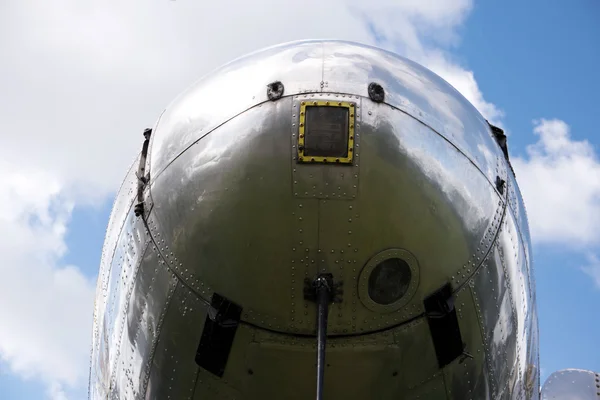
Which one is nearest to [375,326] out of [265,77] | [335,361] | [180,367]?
[335,361]

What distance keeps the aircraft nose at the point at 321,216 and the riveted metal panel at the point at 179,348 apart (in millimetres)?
152

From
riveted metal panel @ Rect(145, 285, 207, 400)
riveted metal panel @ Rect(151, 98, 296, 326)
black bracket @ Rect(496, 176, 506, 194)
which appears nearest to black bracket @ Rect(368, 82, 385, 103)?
riveted metal panel @ Rect(151, 98, 296, 326)

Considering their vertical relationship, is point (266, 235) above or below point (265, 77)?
below

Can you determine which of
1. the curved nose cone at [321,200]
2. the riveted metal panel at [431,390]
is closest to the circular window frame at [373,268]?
the curved nose cone at [321,200]

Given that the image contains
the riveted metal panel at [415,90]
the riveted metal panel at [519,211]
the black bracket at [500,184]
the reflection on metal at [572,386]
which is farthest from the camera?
the reflection on metal at [572,386]

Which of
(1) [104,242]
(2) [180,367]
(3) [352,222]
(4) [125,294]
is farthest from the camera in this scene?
(1) [104,242]

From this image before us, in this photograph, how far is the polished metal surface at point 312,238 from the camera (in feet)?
Result: 20.8

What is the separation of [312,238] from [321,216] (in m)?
0.16

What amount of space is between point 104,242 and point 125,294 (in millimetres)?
1147

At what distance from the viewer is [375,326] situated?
21.3 ft

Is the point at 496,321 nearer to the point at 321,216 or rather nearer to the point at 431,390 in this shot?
the point at 431,390

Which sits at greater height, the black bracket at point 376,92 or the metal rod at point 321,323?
the black bracket at point 376,92

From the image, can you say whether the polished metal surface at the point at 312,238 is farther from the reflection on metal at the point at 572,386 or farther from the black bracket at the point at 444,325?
the reflection on metal at the point at 572,386

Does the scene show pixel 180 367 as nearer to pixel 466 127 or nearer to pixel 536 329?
pixel 466 127
